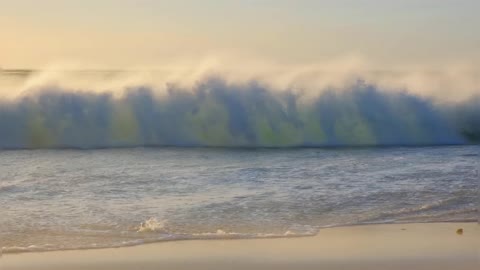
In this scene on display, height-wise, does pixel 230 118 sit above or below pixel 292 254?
above

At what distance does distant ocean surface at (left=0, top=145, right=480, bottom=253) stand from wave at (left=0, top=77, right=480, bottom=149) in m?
0.24

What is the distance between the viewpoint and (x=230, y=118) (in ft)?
30.5

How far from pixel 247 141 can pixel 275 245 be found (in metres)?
3.66

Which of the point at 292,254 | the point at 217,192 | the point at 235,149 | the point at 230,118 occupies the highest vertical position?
the point at 230,118

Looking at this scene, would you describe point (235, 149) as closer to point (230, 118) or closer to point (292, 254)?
point (230, 118)

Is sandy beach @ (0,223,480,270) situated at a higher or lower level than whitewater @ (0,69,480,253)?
lower

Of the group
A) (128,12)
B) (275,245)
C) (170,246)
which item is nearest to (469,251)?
(275,245)

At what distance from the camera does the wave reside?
8.98 metres

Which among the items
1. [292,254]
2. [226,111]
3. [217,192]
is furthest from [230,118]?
[292,254]

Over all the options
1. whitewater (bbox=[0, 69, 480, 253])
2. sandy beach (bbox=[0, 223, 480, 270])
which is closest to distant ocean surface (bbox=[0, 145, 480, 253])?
whitewater (bbox=[0, 69, 480, 253])

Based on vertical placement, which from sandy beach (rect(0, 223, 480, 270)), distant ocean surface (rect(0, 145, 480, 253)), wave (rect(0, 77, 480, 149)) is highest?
wave (rect(0, 77, 480, 149))

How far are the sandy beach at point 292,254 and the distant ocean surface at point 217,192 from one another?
0.66ft

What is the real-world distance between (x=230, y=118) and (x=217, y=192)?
1.96 metres

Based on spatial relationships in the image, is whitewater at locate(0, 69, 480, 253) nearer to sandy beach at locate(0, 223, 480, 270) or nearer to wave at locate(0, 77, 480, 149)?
wave at locate(0, 77, 480, 149)
